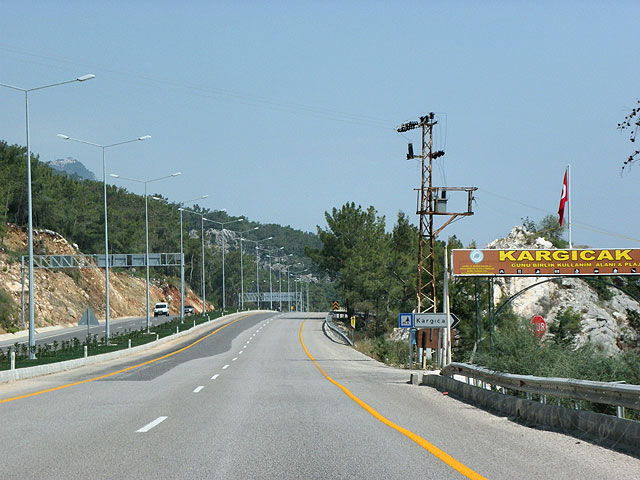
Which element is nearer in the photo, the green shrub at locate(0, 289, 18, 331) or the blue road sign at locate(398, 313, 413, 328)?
the blue road sign at locate(398, 313, 413, 328)

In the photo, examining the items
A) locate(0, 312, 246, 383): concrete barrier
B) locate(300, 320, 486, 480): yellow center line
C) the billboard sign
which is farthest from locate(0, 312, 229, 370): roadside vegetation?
the billboard sign

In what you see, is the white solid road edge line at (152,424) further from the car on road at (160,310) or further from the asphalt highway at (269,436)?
the car on road at (160,310)

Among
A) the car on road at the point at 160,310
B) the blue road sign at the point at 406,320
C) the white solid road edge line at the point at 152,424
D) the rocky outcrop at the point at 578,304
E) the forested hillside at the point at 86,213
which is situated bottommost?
the car on road at the point at 160,310

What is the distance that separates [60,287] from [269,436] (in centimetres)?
9121

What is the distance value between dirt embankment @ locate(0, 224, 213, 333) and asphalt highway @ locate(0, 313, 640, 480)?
62.4 metres

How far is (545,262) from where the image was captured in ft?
146

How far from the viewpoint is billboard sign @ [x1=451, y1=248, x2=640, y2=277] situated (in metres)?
43.8

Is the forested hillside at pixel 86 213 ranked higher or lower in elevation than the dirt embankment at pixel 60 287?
higher

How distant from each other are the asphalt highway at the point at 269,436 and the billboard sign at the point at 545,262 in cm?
1985

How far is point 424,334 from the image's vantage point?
143ft

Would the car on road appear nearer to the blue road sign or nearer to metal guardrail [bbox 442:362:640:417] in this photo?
the blue road sign

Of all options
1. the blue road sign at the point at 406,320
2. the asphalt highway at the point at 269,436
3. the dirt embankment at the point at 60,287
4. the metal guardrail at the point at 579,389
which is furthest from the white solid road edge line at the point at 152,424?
the dirt embankment at the point at 60,287

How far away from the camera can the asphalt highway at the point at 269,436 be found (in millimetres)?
8828

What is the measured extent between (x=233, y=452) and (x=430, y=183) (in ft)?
133
